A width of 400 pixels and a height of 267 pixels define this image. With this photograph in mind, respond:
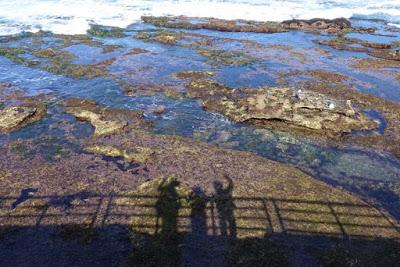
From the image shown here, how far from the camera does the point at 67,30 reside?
4434 centimetres

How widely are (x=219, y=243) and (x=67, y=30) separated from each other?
39.5m

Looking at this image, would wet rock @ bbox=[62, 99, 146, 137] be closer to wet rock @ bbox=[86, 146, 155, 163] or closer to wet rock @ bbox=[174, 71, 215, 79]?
wet rock @ bbox=[86, 146, 155, 163]

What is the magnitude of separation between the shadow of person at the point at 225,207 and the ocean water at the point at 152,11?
35250mm

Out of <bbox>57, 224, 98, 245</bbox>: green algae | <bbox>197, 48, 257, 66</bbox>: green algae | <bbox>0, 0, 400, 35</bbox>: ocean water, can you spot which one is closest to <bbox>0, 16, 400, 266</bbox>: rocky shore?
<bbox>57, 224, 98, 245</bbox>: green algae

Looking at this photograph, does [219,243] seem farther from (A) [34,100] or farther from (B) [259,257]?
(A) [34,100]

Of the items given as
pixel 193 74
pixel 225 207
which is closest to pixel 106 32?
pixel 193 74

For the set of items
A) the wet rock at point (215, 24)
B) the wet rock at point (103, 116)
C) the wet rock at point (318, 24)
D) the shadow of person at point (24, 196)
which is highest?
the wet rock at point (318, 24)

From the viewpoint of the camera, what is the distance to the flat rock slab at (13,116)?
2009 cm

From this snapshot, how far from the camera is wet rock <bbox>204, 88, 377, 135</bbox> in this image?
68.0 feet

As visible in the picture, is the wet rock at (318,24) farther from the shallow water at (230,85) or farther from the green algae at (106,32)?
the green algae at (106,32)

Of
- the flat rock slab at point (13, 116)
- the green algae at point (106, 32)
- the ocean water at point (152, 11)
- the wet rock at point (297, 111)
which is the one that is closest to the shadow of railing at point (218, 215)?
the flat rock slab at point (13, 116)

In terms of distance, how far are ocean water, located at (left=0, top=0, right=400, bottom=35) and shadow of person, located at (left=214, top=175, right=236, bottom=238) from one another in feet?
116

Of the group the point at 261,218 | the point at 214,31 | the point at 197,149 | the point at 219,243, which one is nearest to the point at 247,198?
the point at 261,218

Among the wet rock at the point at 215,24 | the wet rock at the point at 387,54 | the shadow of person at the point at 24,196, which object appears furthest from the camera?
the wet rock at the point at 215,24
